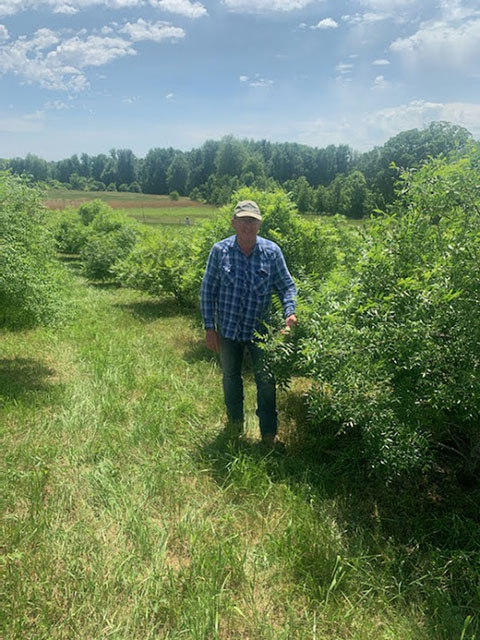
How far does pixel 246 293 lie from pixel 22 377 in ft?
→ 12.0

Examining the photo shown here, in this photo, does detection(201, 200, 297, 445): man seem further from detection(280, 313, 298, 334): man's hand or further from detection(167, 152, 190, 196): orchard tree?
detection(167, 152, 190, 196): orchard tree

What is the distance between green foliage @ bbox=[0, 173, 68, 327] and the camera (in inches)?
186

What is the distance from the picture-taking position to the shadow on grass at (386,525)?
2.47m

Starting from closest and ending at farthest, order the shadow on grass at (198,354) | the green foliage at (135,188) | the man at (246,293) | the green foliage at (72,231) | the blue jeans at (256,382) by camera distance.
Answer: the man at (246,293) < the blue jeans at (256,382) < the shadow on grass at (198,354) < the green foliage at (72,231) < the green foliage at (135,188)

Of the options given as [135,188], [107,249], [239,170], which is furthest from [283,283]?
[135,188]

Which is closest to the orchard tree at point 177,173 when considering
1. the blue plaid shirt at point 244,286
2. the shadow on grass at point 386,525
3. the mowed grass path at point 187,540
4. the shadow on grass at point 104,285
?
the shadow on grass at point 104,285

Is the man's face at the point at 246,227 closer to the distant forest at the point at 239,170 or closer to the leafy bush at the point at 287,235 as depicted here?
the leafy bush at the point at 287,235

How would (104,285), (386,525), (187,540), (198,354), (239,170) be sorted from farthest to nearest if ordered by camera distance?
1. (239,170)
2. (104,285)
3. (198,354)
4. (386,525)
5. (187,540)

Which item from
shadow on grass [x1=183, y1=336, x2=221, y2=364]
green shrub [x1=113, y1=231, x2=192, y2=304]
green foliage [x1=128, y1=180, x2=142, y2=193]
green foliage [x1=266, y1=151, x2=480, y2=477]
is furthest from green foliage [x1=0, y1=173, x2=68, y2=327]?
green foliage [x1=128, y1=180, x2=142, y2=193]

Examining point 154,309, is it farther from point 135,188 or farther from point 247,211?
point 135,188

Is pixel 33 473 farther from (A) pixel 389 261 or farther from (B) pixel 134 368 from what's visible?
(A) pixel 389 261

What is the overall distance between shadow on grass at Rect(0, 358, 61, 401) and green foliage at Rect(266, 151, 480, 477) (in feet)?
11.3

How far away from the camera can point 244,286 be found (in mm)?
3729

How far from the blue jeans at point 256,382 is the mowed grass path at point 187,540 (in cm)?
33
